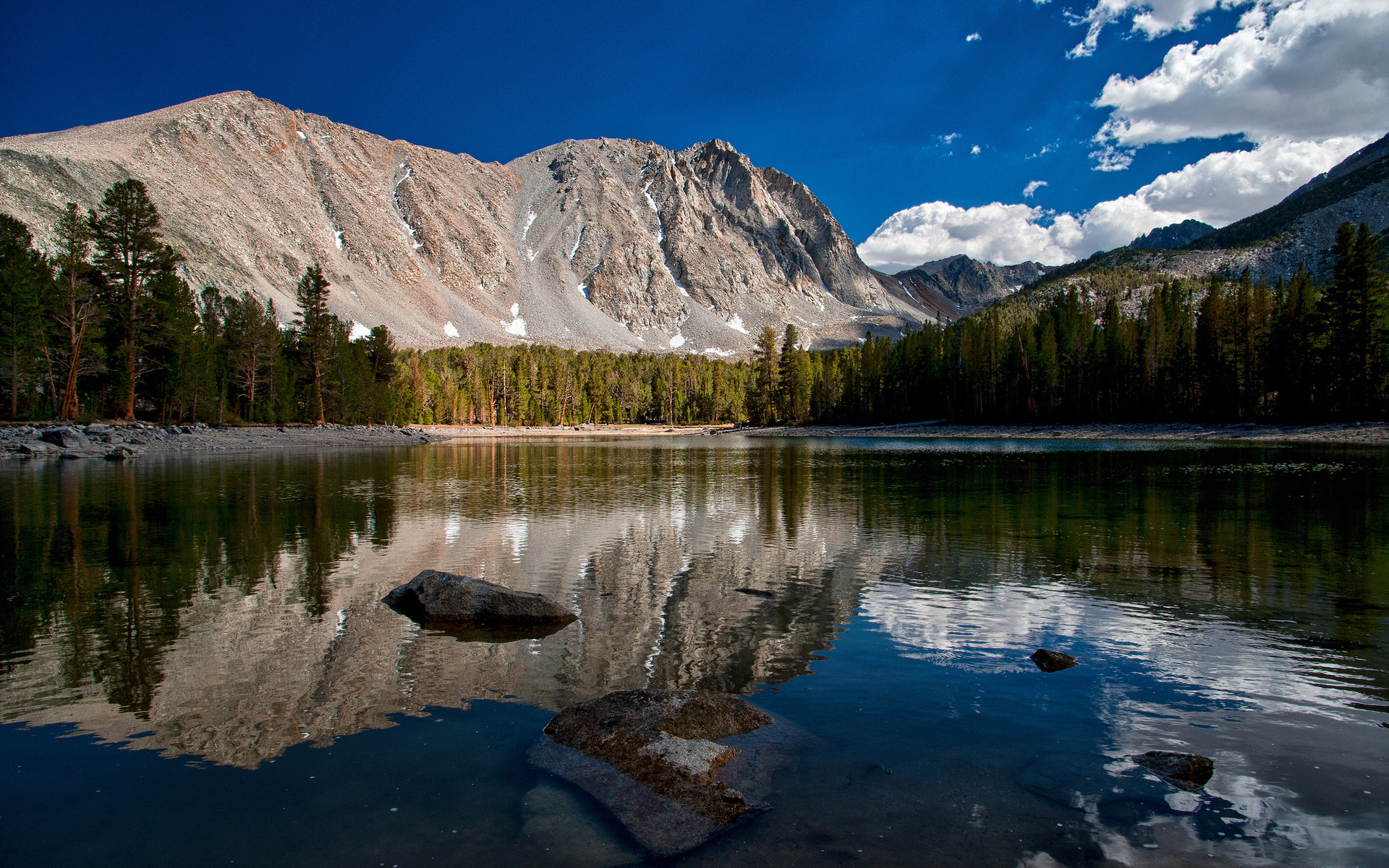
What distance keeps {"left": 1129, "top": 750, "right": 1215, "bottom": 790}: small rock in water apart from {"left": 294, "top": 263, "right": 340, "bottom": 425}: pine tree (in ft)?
280

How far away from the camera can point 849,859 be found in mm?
4520

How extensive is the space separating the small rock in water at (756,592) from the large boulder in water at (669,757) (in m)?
4.90

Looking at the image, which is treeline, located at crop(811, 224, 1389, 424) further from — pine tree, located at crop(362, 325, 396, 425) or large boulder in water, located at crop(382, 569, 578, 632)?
large boulder in water, located at crop(382, 569, 578, 632)

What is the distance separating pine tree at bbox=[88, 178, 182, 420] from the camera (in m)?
52.7

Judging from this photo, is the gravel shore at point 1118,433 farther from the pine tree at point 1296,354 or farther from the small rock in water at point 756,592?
the small rock in water at point 756,592

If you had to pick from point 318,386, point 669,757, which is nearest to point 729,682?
point 669,757

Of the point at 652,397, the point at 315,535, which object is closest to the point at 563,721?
the point at 315,535

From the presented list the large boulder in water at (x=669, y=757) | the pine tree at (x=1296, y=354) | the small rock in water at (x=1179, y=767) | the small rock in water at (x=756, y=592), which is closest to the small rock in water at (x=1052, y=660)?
the small rock in water at (x=1179, y=767)

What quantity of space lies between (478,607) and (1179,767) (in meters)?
8.62

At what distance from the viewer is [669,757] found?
5.75 meters

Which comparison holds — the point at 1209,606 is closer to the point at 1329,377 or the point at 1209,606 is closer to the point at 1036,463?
the point at 1036,463

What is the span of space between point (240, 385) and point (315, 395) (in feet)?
25.7

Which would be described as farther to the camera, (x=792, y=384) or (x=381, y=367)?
(x=792, y=384)

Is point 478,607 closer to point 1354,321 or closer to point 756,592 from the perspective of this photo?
point 756,592
